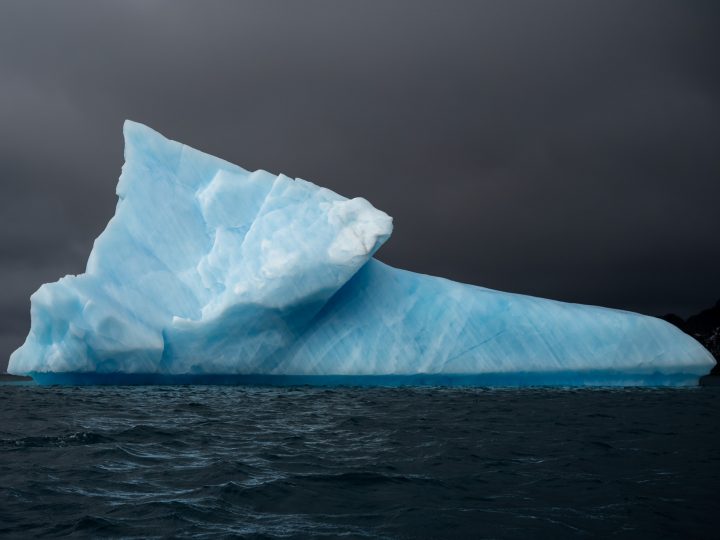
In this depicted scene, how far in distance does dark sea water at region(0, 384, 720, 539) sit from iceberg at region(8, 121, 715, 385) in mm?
5605

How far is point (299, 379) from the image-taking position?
1573 cm

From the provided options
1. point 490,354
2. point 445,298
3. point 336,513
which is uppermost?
point 445,298

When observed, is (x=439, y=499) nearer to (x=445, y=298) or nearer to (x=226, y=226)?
(x=445, y=298)

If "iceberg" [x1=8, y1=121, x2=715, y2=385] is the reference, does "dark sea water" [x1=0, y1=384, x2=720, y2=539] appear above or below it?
below

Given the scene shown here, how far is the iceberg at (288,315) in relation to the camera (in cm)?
1461

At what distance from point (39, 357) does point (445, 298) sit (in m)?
9.56

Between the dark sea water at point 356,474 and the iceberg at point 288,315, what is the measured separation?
18.4 ft

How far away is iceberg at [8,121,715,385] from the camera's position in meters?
14.6

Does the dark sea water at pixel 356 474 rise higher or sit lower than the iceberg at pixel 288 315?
lower

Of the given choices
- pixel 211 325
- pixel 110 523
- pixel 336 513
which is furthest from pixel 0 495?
pixel 211 325

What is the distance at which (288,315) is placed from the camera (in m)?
14.9

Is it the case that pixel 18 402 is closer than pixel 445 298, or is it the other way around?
pixel 18 402

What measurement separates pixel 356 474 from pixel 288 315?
9918 millimetres

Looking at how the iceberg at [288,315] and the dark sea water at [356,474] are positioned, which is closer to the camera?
the dark sea water at [356,474]
